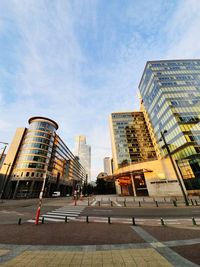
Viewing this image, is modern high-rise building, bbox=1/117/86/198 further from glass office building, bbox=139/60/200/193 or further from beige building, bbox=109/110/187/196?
glass office building, bbox=139/60/200/193

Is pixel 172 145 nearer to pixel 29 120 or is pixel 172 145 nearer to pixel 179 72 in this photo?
pixel 179 72

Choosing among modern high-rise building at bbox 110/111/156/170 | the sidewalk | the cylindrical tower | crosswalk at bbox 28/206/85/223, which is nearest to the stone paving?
the sidewalk

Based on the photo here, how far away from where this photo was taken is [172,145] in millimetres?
46562

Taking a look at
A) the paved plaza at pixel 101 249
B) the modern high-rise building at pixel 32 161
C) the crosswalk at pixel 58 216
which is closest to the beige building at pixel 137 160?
the crosswalk at pixel 58 216

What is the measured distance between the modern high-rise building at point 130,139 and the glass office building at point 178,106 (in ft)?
65.2

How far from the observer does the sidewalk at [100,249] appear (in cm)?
451

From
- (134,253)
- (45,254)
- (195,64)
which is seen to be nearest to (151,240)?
(134,253)

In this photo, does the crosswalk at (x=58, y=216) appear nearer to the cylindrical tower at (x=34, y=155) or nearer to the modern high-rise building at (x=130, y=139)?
the cylindrical tower at (x=34, y=155)

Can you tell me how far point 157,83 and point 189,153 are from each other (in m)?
32.2

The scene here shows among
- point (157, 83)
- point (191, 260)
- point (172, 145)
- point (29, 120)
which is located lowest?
point (191, 260)

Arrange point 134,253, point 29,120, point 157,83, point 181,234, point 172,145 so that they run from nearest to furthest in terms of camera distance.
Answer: point 134,253
point 181,234
point 172,145
point 157,83
point 29,120

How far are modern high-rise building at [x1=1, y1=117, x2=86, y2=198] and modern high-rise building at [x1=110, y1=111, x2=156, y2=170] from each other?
35369mm

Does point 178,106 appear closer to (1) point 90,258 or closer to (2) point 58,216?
(2) point 58,216

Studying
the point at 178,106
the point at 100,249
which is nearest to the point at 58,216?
the point at 100,249
